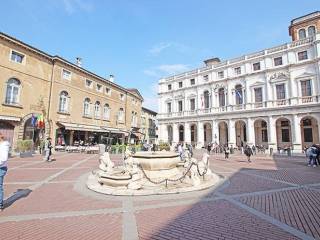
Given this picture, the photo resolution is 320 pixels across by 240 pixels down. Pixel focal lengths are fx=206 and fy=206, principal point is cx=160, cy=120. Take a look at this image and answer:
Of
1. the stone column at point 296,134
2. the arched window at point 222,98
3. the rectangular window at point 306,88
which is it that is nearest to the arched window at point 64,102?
the arched window at point 222,98

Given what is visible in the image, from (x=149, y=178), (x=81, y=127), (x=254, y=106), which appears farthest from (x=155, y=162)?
(x=254, y=106)

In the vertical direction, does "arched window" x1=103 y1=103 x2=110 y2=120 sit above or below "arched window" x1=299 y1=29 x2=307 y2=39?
below

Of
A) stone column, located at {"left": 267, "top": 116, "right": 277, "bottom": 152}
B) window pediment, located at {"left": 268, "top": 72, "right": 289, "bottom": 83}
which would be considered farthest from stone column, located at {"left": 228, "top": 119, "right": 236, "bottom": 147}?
window pediment, located at {"left": 268, "top": 72, "right": 289, "bottom": 83}

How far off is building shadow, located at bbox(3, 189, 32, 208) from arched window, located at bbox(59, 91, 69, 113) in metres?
20.7

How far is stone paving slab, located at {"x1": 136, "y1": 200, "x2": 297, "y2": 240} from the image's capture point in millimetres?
4164

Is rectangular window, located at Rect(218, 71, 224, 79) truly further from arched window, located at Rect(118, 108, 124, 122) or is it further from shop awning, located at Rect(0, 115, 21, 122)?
shop awning, located at Rect(0, 115, 21, 122)

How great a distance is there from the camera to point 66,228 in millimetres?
4449

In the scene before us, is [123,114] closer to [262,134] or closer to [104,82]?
[104,82]

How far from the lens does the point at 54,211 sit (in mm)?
5457

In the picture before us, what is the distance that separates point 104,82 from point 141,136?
53.8 feet

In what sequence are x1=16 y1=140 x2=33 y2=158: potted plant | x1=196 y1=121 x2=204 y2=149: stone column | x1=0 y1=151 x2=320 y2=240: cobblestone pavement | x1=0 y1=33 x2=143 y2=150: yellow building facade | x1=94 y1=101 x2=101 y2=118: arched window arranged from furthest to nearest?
x1=196 y1=121 x2=204 y2=149: stone column, x1=94 y1=101 x2=101 y2=118: arched window, x1=0 y1=33 x2=143 y2=150: yellow building facade, x1=16 y1=140 x2=33 y2=158: potted plant, x1=0 y1=151 x2=320 y2=240: cobblestone pavement

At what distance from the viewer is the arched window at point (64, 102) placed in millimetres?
26344

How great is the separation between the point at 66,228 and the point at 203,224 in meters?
3.02

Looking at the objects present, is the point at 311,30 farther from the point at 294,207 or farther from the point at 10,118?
the point at 10,118
